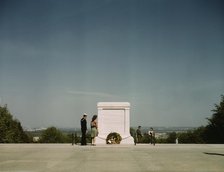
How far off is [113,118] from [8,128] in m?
47.0

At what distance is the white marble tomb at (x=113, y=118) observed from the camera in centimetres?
2453

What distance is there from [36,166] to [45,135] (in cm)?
9707

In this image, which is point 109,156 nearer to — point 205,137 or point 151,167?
point 151,167

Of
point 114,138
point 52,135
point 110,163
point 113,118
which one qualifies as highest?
point 113,118

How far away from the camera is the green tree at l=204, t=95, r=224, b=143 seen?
5350 centimetres

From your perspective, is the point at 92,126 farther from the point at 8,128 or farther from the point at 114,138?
the point at 8,128

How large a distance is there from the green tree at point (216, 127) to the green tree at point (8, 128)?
108 ft

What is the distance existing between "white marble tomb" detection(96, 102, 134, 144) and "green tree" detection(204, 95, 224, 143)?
32.0 m

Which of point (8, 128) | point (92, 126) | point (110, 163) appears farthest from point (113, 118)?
point (8, 128)

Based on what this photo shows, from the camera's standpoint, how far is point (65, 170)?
1222 centimetres

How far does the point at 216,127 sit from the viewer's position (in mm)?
54875

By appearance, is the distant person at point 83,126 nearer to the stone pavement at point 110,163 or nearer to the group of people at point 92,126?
the group of people at point 92,126

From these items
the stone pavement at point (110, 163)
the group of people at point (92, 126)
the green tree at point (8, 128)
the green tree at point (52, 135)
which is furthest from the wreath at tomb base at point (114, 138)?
the green tree at point (52, 135)

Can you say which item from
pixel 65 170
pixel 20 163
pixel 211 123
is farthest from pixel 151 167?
pixel 211 123
